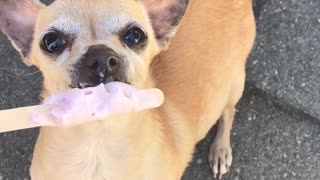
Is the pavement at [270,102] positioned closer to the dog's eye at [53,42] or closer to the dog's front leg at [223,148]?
the dog's front leg at [223,148]

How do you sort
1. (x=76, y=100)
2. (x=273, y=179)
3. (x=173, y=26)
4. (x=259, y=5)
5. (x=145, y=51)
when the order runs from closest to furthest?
(x=76, y=100)
(x=145, y=51)
(x=173, y=26)
(x=273, y=179)
(x=259, y=5)

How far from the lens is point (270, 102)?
391 centimetres

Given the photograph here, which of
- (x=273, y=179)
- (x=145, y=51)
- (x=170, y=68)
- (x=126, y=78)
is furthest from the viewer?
(x=273, y=179)

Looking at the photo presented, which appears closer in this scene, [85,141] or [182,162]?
[85,141]

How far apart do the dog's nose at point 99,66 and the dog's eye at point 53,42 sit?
6.0 inches

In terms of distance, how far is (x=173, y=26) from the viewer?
271 centimetres

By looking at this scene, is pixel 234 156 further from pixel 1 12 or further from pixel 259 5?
pixel 1 12

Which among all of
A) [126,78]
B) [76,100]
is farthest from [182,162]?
[76,100]

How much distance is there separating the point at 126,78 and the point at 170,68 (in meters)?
0.80

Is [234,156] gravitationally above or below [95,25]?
below

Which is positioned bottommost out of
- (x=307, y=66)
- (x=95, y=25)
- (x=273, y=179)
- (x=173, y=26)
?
(x=273, y=179)

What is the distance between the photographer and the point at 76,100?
2154 millimetres

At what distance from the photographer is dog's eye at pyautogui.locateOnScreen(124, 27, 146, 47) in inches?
98.0

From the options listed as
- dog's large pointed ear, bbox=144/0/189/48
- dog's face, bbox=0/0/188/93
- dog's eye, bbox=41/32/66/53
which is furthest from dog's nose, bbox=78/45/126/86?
dog's large pointed ear, bbox=144/0/189/48
